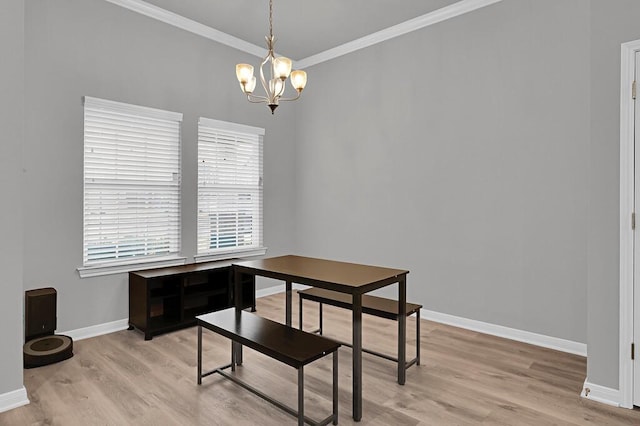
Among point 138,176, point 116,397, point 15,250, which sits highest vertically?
point 138,176

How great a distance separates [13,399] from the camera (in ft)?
7.68

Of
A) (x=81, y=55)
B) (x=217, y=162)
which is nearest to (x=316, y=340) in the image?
(x=217, y=162)

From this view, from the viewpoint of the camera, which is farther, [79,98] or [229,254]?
[229,254]

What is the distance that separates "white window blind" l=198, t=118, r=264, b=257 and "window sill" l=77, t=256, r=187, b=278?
0.35 meters

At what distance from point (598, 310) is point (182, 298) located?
3349mm

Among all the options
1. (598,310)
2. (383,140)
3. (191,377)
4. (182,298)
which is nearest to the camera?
(598,310)

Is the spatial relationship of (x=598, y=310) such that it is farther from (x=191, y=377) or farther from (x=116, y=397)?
(x=116, y=397)

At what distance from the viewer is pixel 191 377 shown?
2.76m

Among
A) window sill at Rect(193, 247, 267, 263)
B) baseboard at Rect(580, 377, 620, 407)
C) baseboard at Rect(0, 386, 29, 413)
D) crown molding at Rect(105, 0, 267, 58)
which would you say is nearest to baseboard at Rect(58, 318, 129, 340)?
window sill at Rect(193, 247, 267, 263)

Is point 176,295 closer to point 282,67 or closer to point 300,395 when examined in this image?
point 300,395

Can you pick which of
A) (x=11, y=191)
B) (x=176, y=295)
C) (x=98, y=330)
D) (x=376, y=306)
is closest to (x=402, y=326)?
(x=376, y=306)

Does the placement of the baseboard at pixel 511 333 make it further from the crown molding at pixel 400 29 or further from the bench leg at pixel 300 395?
the crown molding at pixel 400 29

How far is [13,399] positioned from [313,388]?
1822 millimetres

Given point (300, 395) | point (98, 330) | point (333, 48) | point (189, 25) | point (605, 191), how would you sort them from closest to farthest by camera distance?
point (300, 395) → point (605, 191) → point (98, 330) → point (189, 25) → point (333, 48)
